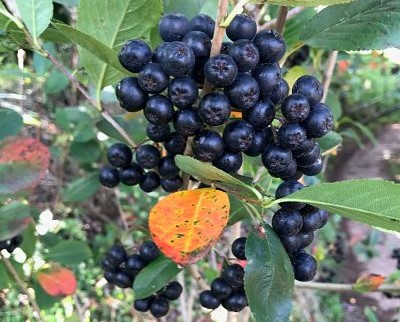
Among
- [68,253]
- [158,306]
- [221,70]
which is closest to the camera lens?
[221,70]

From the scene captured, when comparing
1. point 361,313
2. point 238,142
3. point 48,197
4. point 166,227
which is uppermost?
point 238,142

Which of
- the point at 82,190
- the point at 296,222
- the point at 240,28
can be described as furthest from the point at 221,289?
the point at 82,190

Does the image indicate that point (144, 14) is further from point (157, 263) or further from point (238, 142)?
point (157, 263)

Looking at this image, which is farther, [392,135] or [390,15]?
[392,135]

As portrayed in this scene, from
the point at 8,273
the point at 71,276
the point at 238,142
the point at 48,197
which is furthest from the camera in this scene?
the point at 48,197

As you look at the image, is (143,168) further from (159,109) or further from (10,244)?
(10,244)

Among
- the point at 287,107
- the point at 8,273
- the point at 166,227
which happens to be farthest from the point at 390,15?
the point at 8,273

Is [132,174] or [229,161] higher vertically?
[229,161]
